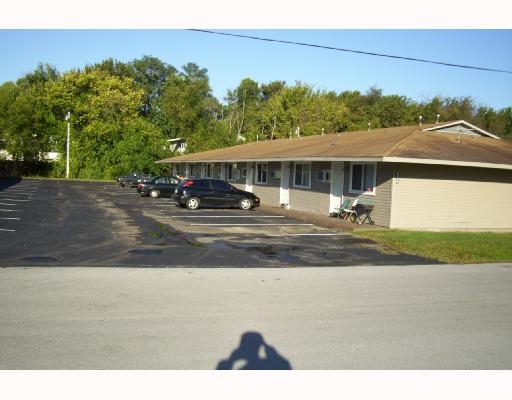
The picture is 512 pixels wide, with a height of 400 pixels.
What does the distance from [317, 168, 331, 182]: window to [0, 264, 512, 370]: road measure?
12.6 metres

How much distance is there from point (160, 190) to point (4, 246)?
20.0 meters

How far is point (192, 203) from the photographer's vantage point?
2423 cm

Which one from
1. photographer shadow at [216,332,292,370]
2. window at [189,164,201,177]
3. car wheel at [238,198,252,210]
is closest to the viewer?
photographer shadow at [216,332,292,370]

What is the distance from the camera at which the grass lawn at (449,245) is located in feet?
42.4

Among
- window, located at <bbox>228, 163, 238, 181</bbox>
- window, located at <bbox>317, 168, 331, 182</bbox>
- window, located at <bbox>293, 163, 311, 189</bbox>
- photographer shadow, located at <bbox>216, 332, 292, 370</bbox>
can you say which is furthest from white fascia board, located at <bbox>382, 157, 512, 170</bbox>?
window, located at <bbox>228, 163, 238, 181</bbox>

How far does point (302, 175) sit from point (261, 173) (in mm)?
5585

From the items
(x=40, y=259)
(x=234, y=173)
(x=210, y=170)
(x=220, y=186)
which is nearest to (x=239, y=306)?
(x=40, y=259)

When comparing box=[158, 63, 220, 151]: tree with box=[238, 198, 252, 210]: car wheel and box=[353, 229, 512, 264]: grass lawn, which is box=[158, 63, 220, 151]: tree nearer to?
box=[238, 198, 252, 210]: car wheel

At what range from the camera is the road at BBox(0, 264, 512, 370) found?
5207 mm

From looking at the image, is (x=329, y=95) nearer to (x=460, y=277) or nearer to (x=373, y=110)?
(x=373, y=110)

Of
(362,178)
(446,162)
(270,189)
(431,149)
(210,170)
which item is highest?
(431,149)

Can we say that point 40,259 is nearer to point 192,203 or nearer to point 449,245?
point 449,245

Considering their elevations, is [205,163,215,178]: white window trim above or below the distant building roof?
below

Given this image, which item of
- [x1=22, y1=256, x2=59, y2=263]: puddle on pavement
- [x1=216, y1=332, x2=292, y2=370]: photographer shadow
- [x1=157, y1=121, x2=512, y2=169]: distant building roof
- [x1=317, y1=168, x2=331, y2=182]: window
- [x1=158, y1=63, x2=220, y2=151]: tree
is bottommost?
[x1=216, y1=332, x2=292, y2=370]: photographer shadow
